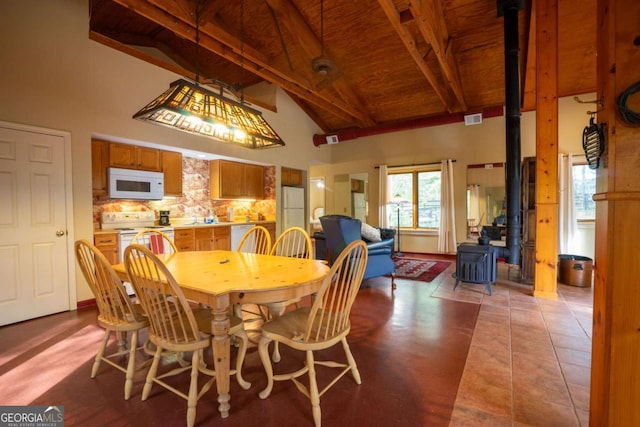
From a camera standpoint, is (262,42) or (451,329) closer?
(451,329)

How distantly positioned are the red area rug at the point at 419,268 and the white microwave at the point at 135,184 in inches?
159

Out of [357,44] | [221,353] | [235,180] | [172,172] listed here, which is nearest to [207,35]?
[172,172]

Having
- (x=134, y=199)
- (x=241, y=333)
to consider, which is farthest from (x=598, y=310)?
(x=134, y=199)

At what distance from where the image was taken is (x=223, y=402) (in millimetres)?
1617

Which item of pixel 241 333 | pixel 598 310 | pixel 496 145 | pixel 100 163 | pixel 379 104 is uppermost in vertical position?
pixel 379 104

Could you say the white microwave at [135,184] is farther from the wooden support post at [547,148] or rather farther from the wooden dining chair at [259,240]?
the wooden support post at [547,148]

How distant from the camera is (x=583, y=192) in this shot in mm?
5293

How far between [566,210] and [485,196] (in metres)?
1.33

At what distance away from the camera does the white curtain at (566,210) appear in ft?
17.2

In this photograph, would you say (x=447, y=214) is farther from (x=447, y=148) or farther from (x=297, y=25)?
(x=297, y=25)

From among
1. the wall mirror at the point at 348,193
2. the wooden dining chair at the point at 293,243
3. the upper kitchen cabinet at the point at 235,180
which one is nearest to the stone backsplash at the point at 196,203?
the upper kitchen cabinet at the point at 235,180

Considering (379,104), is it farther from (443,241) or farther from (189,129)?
(189,129)

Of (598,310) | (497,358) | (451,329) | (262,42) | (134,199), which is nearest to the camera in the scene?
(598,310)

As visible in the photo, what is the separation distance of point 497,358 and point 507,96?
3.20 metres
